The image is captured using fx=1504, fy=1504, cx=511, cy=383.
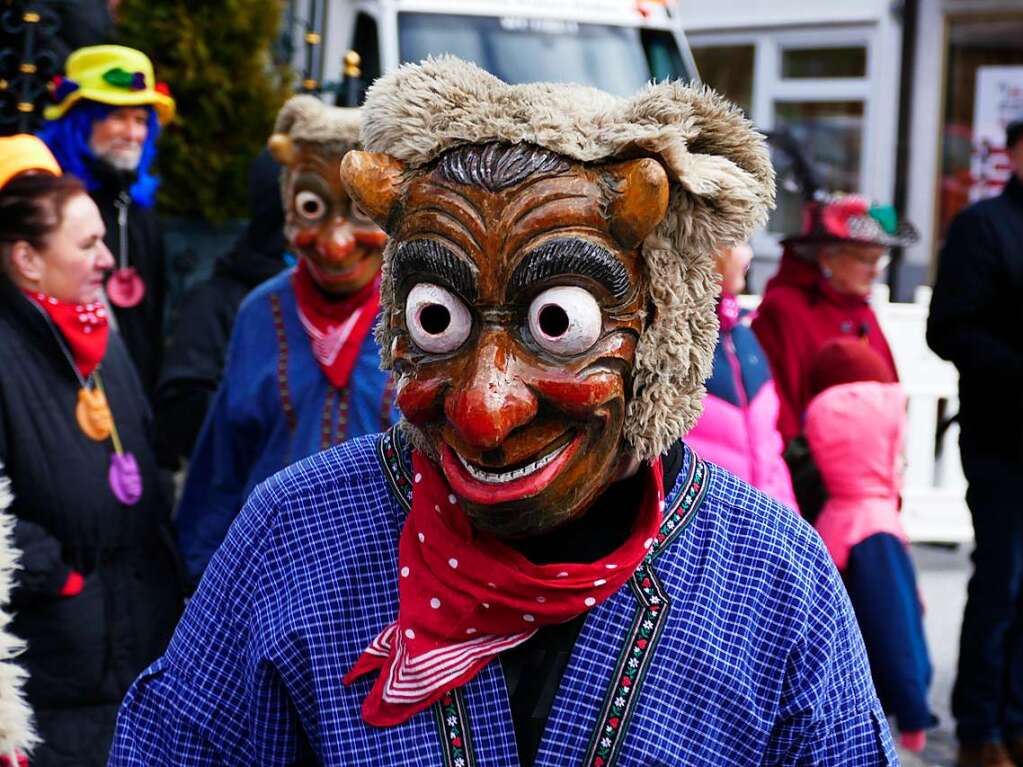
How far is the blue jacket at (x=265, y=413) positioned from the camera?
3.68 meters

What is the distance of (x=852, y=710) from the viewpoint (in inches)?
76.4

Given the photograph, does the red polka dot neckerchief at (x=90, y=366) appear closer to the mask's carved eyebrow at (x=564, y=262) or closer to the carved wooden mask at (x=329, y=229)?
the carved wooden mask at (x=329, y=229)

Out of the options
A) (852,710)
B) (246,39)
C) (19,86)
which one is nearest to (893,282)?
(246,39)

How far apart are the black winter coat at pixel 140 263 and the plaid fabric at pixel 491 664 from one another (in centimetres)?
352

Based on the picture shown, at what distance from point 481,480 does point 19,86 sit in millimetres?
3384

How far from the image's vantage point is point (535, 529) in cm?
186

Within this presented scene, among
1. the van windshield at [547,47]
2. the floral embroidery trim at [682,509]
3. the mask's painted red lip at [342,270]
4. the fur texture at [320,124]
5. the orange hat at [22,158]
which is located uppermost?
the van windshield at [547,47]

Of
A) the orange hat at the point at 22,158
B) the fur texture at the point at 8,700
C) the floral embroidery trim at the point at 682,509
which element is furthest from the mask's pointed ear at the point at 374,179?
the orange hat at the point at 22,158

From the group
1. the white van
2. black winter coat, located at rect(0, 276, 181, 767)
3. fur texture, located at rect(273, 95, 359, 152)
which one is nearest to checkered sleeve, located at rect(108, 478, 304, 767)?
black winter coat, located at rect(0, 276, 181, 767)

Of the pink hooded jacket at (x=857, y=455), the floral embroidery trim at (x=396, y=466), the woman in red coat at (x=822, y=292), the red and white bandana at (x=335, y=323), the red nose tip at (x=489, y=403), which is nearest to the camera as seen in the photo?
the red nose tip at (x=489, y=403)

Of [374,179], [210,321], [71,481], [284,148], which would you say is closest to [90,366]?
[71,481]

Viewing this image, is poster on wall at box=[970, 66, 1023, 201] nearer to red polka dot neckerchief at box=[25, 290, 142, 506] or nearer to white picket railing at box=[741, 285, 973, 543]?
white picket railing at box=[741, 285, 973, 543]

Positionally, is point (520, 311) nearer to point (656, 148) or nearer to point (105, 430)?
point (656, 148)

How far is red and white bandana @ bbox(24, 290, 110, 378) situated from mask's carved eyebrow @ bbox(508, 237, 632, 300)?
2084 mm
